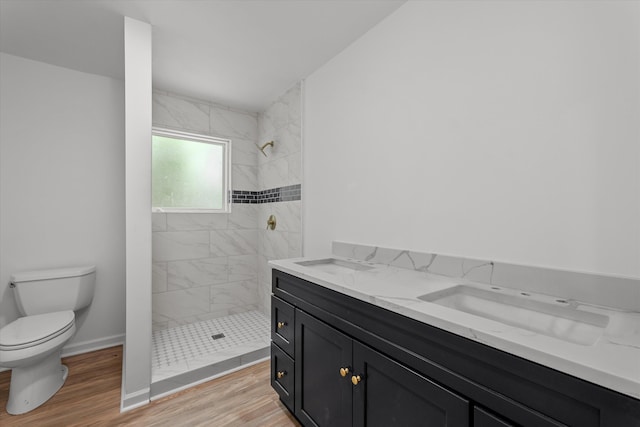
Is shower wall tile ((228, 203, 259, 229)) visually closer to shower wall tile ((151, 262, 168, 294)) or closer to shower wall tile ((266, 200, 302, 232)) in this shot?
shower wall tile ((266, 200, 302, 232))

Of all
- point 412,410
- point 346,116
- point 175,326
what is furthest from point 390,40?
point 175,326

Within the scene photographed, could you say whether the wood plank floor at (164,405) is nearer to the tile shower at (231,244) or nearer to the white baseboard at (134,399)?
the white baseboard at (134,399)

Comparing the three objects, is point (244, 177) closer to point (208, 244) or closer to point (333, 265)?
point (208, 244)

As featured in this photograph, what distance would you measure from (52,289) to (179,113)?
1.81m

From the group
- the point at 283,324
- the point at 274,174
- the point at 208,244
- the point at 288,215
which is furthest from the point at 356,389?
the point at 208,244

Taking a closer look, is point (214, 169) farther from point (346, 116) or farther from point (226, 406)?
point (226, 406)

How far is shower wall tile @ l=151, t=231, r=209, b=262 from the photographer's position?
8.61 ft

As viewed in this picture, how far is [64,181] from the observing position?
7.38ft

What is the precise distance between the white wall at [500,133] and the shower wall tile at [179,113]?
1.70 m

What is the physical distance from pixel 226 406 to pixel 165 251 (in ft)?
5.18

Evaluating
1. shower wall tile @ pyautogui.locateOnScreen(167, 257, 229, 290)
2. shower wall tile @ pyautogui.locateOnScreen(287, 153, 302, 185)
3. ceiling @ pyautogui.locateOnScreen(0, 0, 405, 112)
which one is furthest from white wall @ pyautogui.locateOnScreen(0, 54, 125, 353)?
shower wall tile @ pyautogui.locateOnScreen(287, 153, 302, 185)

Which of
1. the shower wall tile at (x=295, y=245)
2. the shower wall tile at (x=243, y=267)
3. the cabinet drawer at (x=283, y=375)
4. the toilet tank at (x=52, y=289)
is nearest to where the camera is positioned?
the cabinet drawer at (x=283, y=375)

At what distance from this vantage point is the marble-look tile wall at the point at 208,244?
2.66 m

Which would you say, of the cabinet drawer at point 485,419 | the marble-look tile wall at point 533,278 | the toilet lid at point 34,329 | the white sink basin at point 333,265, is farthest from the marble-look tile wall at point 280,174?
the cabinet drawer at point 485,419
